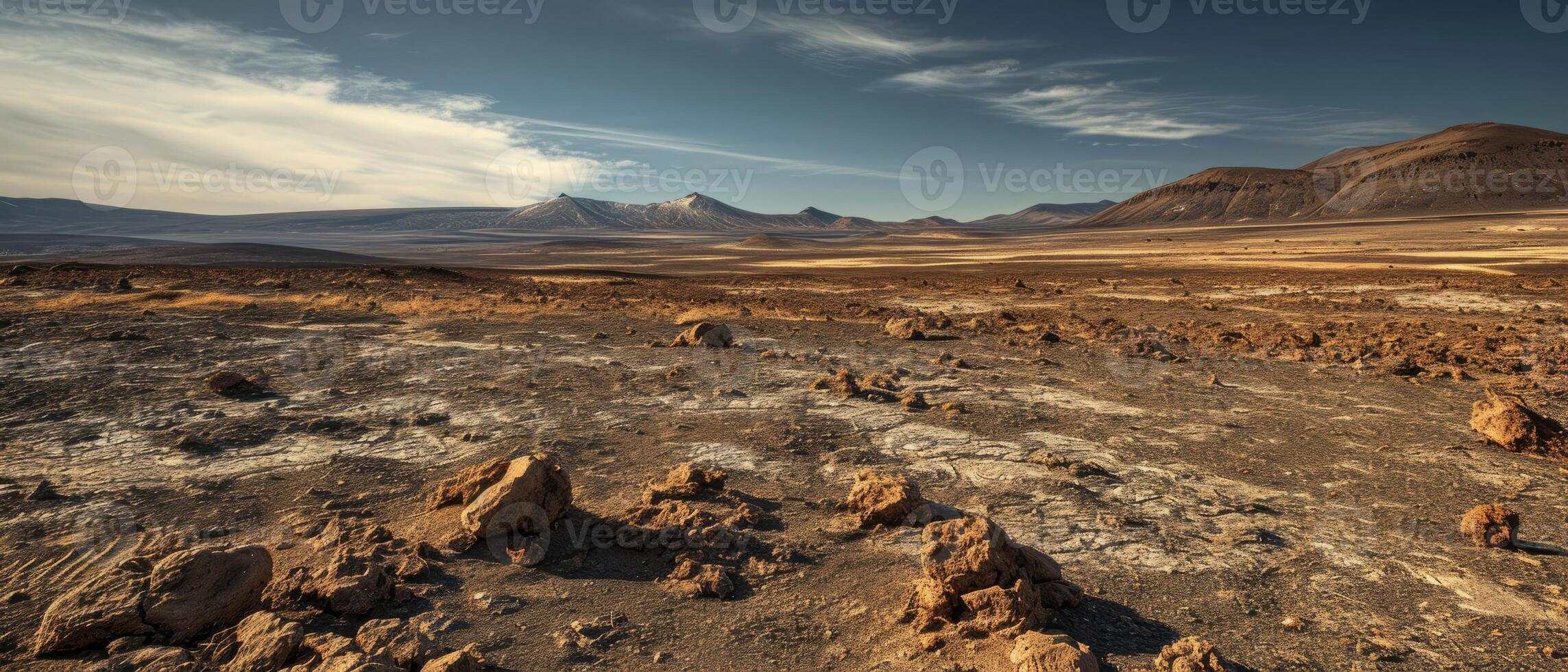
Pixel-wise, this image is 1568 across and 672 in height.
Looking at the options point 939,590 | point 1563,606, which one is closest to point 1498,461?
point 1563,606

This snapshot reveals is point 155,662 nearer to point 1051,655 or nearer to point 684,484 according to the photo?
point 684,484

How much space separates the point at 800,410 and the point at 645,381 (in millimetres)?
3049

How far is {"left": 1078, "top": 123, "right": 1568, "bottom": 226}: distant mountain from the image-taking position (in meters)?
108

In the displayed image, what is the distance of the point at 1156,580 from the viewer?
15.8 ft

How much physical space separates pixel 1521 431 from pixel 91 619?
40.6ft

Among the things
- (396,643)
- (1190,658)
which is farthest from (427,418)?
(1190,658)

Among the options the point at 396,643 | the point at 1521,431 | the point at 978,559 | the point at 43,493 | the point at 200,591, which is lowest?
the point at 43,493

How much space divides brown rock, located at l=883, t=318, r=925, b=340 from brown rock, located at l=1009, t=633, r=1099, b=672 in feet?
37.3

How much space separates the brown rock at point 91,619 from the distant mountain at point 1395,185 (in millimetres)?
131108

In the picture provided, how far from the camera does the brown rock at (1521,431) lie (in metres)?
7.05

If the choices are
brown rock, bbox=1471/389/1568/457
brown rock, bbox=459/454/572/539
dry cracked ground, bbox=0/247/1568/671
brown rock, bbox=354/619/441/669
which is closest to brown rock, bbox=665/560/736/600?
dry cracked ground, bbox=0/247/1568/671

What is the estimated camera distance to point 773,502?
6.25 meters

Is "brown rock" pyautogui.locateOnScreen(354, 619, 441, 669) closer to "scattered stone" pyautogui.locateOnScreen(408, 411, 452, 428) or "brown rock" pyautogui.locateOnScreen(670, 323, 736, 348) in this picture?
"scattered stone" pyautogui.locateOnScreen(408, 411, 452, 428)

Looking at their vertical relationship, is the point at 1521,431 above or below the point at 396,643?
above
